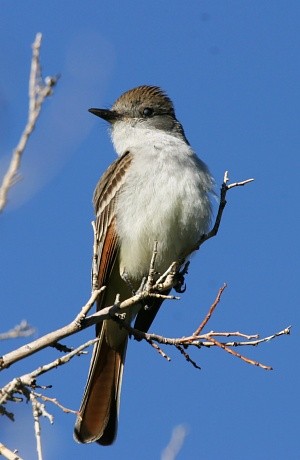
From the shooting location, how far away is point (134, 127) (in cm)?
837

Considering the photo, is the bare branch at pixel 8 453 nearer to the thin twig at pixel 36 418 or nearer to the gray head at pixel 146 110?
the thin twig at pixel 36 418

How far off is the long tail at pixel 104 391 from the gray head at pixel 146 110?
2.26m

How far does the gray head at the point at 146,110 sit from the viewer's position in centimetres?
847

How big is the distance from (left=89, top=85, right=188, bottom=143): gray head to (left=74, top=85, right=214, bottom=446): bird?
3.22 ft

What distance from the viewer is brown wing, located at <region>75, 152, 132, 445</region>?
21.5 feet

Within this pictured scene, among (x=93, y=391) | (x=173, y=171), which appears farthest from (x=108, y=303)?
(x=173, y=171)

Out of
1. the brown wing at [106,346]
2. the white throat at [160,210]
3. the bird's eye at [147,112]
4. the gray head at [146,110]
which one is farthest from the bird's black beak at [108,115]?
the white throat at [160,210]

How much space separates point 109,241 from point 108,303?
0.62 meters

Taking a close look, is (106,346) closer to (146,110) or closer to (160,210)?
(160,210)

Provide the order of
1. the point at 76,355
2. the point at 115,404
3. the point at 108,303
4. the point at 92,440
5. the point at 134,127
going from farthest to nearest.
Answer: the point at 134,127, the point at 108,303, the point at 115,404, the point at 92,440, the point at 76,355

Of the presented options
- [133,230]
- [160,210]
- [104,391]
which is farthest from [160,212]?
[104,391]

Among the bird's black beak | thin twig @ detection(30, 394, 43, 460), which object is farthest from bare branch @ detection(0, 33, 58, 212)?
the bird's black beak

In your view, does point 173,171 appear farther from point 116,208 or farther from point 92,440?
point 92,440

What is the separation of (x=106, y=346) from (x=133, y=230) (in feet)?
3.57
